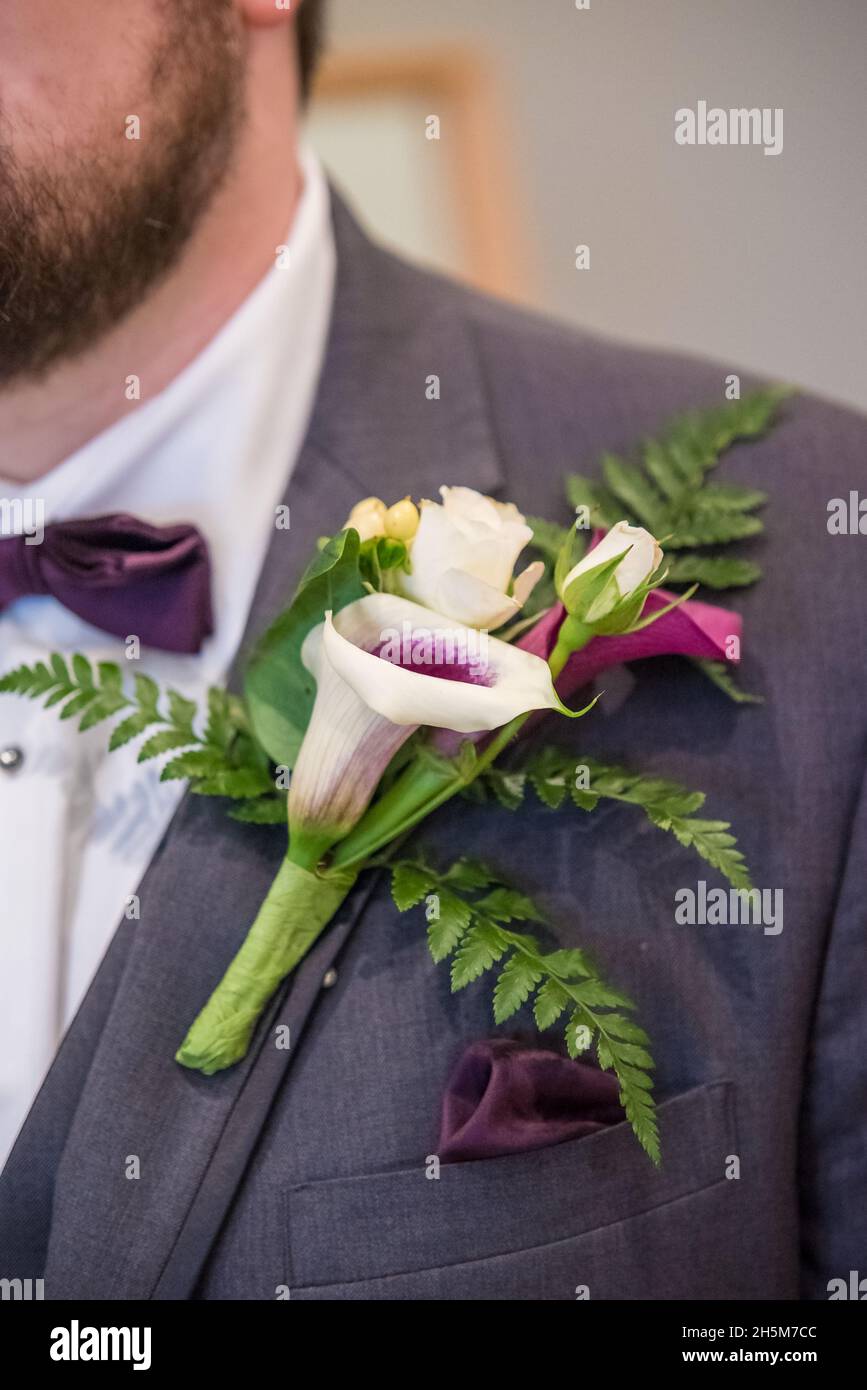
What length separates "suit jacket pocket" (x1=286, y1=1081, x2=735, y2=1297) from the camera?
28.8 inches

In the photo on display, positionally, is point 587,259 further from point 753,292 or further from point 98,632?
point 98,632

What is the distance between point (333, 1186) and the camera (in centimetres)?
74

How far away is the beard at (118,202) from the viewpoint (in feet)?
2.69

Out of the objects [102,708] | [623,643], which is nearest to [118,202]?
[102,708]

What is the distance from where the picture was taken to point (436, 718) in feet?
1.94

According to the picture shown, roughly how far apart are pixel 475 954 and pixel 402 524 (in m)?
0.23

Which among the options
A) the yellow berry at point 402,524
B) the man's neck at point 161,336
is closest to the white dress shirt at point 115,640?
the man's neck at point 161,336

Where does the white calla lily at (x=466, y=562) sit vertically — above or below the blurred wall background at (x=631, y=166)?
below

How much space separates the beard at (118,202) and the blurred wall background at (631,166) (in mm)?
962

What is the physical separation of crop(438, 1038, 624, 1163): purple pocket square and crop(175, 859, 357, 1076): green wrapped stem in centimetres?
12

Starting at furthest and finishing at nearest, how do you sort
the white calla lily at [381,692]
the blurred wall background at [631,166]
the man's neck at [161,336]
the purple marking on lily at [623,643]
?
the blurred wall background at [631,166] < the man's neck at [161,336] < the purple marking on lily at [623,643] < the white calla lily at [381,692]

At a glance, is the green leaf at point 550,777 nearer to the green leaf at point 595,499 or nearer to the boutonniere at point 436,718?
the boutonniere at point 436,718

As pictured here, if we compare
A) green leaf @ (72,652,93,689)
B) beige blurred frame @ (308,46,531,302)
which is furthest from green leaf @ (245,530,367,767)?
beige blurred frame @ (308,46,531,302)
